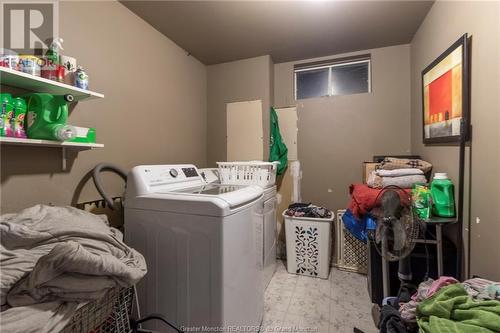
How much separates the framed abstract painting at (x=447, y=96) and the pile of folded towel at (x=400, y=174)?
236 mm

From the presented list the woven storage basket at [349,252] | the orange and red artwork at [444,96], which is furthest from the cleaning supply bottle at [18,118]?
the woven storage basket at [349,252]

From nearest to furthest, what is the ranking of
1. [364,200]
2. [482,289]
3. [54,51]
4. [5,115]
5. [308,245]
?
1. [482,289]
2. [5,115]
3. [54,51]
4. [364,200]
5. [308,245]

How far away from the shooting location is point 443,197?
5.04ft

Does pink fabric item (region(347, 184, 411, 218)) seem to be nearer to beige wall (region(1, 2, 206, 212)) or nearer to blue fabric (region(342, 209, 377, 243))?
blue fabric (region(342, 209, 377, 243))

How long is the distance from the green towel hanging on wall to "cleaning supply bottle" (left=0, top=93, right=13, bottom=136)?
222 centimetres

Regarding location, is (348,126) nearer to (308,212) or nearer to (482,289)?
(308,212)

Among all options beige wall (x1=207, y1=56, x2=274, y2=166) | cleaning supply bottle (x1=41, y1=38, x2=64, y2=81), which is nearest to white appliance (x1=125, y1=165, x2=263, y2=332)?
cleaning supply bottle (x1=41, y1=38, x2=64, y2=81)

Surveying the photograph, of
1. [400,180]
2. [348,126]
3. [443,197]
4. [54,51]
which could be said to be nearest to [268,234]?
[400,180]

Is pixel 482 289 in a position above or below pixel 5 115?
below

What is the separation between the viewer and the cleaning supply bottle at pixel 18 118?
3.76 ft

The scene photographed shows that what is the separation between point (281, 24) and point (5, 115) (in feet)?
6.85

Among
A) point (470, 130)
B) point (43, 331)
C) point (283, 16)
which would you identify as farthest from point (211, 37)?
point (43, 331)

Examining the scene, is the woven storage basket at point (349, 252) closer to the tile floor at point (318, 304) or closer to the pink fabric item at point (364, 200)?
the tile floor at point (318, 304)

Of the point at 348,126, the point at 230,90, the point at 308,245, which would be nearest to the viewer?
the point at 308,245
